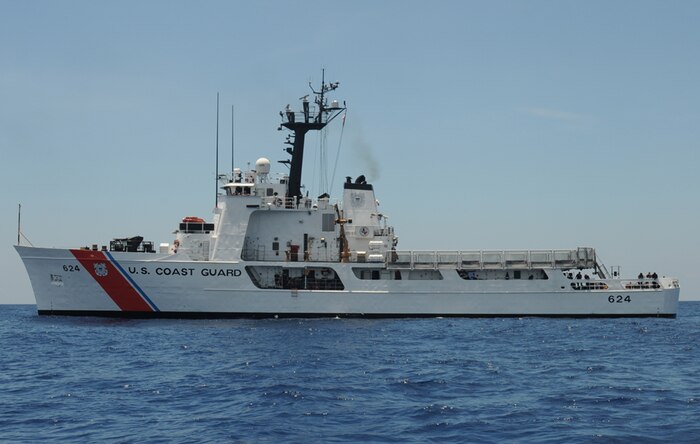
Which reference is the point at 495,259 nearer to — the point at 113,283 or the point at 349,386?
the point at 113,283

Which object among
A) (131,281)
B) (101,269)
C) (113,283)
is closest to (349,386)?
(131,281)

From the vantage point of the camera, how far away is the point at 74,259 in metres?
33.5

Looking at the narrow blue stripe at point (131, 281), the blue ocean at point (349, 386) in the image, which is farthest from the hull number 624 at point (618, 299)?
the narrow blue stripe at point (131, 281)

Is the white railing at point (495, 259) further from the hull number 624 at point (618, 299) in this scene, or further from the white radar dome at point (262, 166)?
the white radar dome at point (262, 166)

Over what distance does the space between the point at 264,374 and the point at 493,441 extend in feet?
25.0

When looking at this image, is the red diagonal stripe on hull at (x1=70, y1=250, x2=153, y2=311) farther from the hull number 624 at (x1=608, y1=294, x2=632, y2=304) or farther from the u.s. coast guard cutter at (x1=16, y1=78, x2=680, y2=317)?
the hull number 624 at (x1=608, y1=294, x2=632, y2=304)

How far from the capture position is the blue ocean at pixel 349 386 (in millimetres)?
12477

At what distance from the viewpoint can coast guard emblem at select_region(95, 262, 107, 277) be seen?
1315 inches

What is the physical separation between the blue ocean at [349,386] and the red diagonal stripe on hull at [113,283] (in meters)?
5.10

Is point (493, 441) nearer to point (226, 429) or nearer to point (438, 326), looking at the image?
point (226, 429)

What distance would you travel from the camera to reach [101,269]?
33.4 meters

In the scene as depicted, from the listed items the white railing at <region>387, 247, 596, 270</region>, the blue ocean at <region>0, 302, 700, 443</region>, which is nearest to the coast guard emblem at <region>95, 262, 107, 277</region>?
the blue ocean at <region>0, 302, 700, 443</region>

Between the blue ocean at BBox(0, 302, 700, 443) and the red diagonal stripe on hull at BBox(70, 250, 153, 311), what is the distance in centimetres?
510

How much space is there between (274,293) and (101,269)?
767cm
